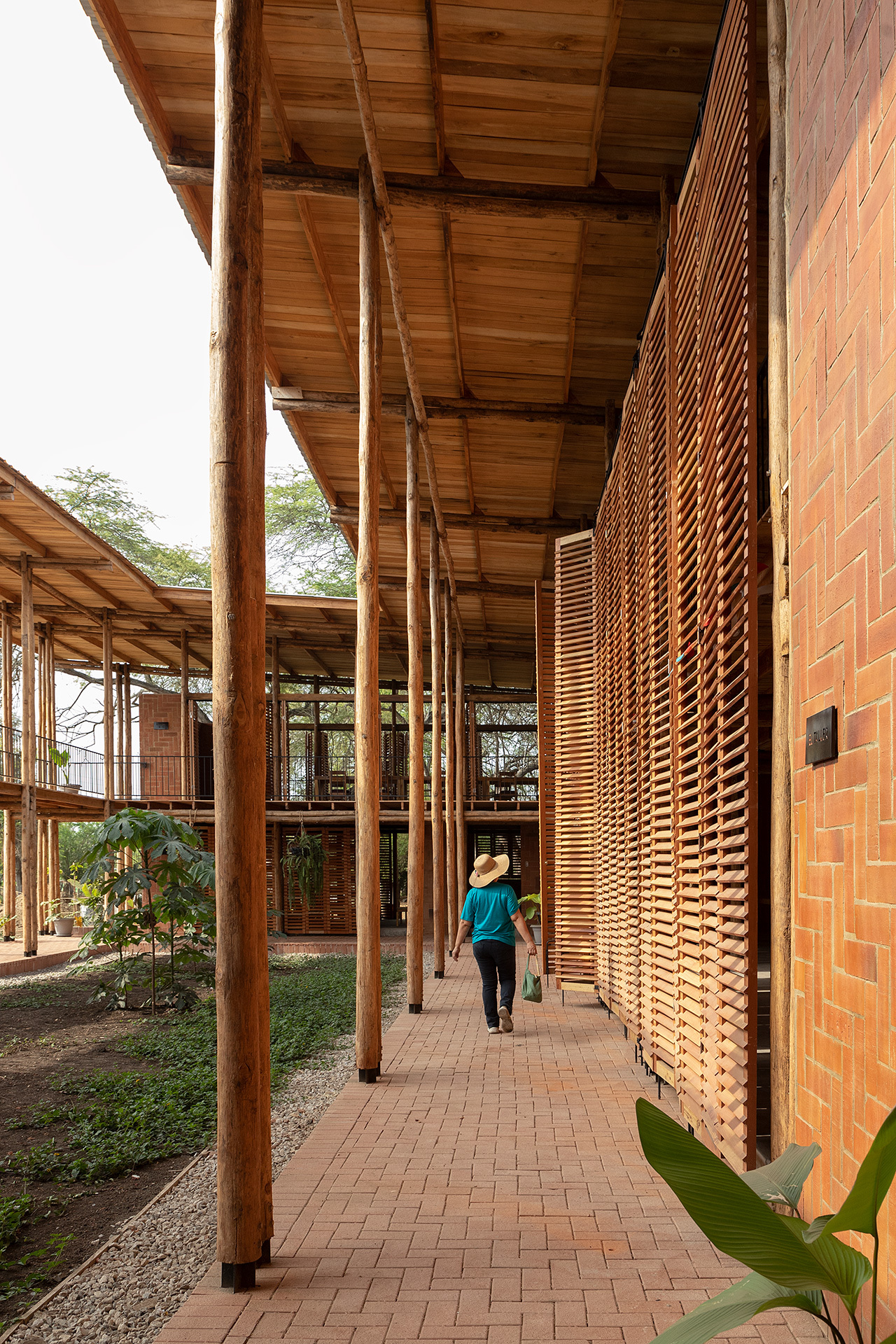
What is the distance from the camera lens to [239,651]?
398 centimetres

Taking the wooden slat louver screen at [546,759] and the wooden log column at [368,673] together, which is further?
the wooden slat louver screen at [546,759]

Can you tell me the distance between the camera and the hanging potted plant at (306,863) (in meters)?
20.3

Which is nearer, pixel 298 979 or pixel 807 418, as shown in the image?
pixel 807 418

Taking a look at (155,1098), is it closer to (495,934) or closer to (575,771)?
(495,934)

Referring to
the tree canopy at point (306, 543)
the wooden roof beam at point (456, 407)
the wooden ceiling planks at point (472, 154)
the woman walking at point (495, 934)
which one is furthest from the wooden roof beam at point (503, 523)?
the tree canopy at point (306, 543)

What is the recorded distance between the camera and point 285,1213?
4.41 meters

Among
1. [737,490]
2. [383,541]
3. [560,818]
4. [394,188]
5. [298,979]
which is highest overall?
[394,188]

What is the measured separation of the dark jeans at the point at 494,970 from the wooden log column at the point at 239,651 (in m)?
4.95

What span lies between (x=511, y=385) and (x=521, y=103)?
3967 mm

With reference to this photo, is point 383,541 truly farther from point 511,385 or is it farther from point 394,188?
point 394,188

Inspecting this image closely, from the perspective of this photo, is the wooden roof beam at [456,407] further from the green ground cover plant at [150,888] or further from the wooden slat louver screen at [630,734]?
the green ground cover plant at [150,888]

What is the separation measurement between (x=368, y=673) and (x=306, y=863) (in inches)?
524

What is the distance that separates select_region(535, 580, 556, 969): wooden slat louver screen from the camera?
39.6ft

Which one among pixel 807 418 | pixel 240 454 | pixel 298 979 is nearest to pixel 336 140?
pixel 240 454
